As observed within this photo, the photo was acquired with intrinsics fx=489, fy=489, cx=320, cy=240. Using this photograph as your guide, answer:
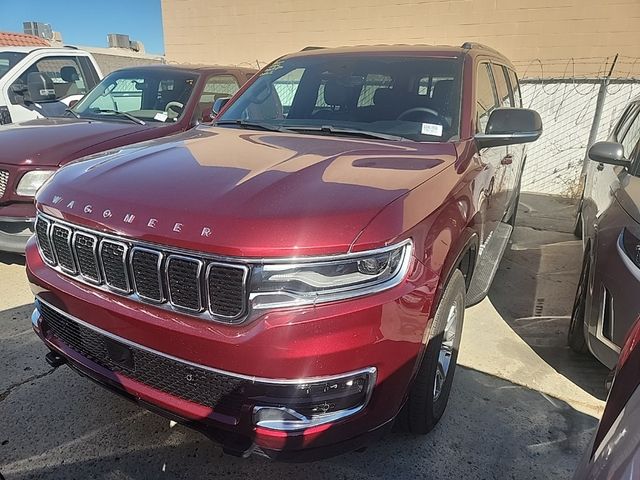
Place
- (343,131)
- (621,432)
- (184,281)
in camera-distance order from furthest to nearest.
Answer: (343,131) → (184,281) → (621,432)

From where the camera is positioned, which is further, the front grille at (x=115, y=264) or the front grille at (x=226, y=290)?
the front grille at (x=115, y=264)

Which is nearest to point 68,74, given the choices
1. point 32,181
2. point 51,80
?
point 51,80

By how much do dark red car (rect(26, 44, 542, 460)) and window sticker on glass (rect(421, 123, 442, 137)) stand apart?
0.59 ft

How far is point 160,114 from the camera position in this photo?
17.2 feet

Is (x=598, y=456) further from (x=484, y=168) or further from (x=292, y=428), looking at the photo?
(x=484, y=168)

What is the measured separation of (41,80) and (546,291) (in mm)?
6584

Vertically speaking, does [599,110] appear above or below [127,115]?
below

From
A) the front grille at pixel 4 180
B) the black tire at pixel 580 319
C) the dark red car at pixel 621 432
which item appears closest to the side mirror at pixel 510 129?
the black tire at pixel 580 319

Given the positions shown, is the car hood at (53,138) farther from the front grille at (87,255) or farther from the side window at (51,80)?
the front grille at (87,255)

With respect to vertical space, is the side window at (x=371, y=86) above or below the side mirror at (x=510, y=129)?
above

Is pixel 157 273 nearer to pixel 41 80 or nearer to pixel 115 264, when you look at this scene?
pixel 115 264

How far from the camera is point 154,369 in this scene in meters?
2.01

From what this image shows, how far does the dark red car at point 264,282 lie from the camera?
176 centimetres

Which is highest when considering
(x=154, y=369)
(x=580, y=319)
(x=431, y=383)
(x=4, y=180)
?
(x=4, y=180)
